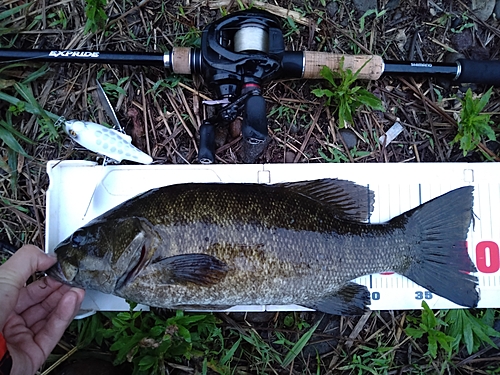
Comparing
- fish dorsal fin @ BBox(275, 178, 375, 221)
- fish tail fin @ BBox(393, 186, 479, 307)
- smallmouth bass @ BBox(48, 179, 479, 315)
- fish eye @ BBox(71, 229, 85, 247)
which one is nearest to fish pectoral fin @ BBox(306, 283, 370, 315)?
smallmouth bass @ BBox(48, 179, 479, 315)

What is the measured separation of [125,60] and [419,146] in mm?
2328

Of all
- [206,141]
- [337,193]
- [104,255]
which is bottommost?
[104,255]

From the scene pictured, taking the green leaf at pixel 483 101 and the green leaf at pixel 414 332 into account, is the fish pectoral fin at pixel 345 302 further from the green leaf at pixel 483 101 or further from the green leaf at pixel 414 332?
the green leaf at pixel 483 101

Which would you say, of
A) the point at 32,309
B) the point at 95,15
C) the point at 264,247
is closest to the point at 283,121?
the point at 264,247

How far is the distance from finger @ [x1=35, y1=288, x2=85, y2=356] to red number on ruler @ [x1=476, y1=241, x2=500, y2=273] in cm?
279

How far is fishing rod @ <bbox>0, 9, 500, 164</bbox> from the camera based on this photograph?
277cm

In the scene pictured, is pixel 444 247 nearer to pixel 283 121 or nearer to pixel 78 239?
pixel 283 121

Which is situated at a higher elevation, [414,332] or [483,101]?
[483,101]

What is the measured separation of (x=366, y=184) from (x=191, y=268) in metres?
1.48

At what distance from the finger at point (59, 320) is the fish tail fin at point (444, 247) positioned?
212 centimetres

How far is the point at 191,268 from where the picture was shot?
242 centimetres

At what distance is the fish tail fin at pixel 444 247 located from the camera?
276cm

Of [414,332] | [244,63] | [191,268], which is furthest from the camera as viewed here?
[414,332]

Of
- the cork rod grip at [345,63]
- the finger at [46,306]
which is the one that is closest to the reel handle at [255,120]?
the cork rod grip at [345,63]
